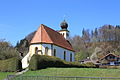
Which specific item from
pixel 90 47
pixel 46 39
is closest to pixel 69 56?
pixel 46 39

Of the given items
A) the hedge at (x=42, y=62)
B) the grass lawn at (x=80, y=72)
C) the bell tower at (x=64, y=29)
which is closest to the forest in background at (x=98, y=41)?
the bell tower at (x=64, y=29)

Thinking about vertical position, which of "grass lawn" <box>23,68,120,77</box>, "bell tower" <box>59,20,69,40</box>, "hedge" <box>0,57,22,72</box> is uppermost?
"bell tower" <box>59,20,69,40</box>

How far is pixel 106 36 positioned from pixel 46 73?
9667cm

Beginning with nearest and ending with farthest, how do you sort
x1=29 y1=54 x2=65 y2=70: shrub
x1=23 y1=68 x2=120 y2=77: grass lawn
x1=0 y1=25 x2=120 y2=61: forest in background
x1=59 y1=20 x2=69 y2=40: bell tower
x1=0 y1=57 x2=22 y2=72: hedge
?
x1=23 y1=68 x2=120 y2=77: grass lawn
x1=29 y1=54 x2=65 y2=70: shrub
x1=0 y1=57 x2=22 y2=72: hedge
x1=59 y1=20 x2=69 y2=40: bell tower
x1=0 y1=25 x2=120 y2=61: forest in background

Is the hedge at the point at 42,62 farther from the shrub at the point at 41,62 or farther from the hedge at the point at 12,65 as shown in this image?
the hedge at the point at 12,65

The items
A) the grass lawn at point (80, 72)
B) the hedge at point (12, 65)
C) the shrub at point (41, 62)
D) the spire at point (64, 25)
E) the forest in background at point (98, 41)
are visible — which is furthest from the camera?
the forest in background at point (98, 41)

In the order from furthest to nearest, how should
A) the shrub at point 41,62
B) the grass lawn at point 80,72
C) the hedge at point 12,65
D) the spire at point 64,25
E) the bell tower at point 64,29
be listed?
1. the spire at point 64,25
2. the bell tower at point 64,29
3. the hedge at point 12,65
4. the shrub at point 41,62
5. the grass lawn at point 80,72

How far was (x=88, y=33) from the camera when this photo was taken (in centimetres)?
13325

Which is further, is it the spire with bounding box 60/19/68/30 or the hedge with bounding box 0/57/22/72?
the spire with bounding box 60/19/68/30

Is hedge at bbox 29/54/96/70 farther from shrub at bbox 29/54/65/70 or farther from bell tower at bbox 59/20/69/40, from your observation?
bell tower at bbox 59/20/69/40

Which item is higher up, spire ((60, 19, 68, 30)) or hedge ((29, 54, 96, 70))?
spire ((60, 19, 68, 30))

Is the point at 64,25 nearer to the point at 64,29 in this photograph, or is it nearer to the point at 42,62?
the point at 64,29

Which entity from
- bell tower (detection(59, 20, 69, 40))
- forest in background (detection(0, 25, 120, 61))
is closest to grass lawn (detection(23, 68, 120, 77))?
bell tower (detection(59, 20, 69, 40))

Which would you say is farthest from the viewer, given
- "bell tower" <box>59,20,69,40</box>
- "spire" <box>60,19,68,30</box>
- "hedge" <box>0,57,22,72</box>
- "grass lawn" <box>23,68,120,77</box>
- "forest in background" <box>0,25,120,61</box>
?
"forest in background" <box>0,25,120,61</box>
